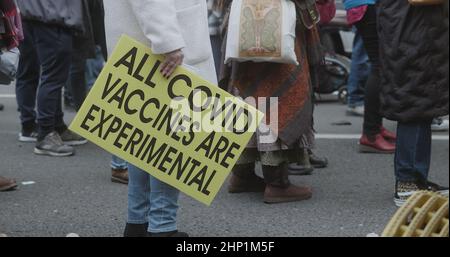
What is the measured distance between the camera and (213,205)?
15.4ft

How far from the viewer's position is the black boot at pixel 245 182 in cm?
497

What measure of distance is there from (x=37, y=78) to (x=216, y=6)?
6.43ft

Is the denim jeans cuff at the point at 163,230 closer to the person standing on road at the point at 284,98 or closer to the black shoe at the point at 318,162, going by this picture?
the person standing on road at the point at 284,98

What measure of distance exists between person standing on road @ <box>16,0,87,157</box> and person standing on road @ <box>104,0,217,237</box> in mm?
2217

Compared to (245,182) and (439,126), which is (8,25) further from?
(439,126)

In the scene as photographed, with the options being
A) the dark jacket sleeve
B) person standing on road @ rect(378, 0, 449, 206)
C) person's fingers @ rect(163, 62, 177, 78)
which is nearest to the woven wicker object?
person's fingers @ rect(163, 62, 177, 78)

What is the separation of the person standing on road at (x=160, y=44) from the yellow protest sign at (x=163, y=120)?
95 millimetres

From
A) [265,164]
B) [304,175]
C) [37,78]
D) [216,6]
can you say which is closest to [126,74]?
[265,164]

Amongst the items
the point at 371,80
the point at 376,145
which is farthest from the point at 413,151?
the point at 376,145

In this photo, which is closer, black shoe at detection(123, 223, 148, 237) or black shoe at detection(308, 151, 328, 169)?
black shoe at detection(123, 223, 148, 237)

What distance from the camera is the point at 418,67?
14.1 feet

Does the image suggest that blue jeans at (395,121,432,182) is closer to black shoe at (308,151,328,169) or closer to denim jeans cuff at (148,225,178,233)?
black shoe at (308,151,328,169)

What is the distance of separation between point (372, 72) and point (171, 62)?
274 centimetres

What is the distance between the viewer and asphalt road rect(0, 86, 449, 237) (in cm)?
426
